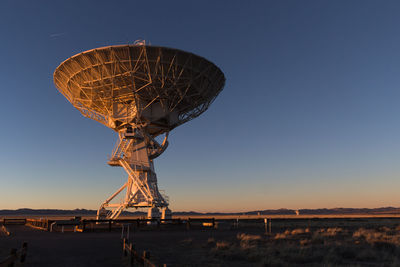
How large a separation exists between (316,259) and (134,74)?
23852 mm

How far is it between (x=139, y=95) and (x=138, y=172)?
8622 mm

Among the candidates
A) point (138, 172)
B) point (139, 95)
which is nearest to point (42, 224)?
point (138, 172)

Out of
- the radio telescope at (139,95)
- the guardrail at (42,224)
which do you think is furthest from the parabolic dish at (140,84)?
the guardrail at (42,224)

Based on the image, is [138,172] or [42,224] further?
[138,172]

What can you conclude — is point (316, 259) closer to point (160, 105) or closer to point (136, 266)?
point (136, 266)

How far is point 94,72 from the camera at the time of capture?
3077cm

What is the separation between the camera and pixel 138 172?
35469 mm

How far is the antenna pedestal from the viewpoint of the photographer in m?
33.8

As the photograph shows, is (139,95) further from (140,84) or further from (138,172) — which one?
(138,172)

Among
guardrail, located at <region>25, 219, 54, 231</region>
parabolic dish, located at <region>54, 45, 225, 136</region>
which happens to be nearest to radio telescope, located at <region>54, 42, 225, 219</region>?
parabolic dish, located at <region>54, 45, 225, 136</region>

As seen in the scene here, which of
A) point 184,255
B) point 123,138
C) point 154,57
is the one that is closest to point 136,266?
point 184,255

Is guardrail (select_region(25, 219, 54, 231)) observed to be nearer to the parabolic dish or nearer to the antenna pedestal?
the antenna pedestal

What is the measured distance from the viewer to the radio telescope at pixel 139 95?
29.8 meters

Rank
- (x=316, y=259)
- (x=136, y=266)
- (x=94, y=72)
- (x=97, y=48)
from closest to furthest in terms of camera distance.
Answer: (x=136, y=266)
(x=316, y=259)
(x=97, y=48)
(x=94, y=72)
